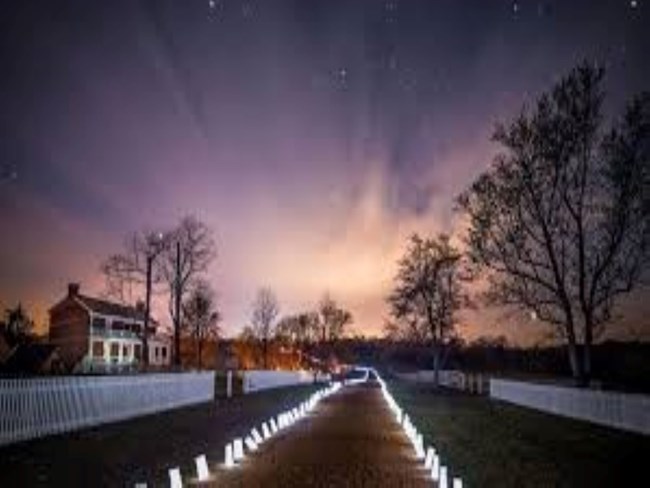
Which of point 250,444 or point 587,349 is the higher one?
point 587,349

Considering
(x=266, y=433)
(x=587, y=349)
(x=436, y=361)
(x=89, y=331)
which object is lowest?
(x=266, y=433)

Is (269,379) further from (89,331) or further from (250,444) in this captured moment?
(250,444)

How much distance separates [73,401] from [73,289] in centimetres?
8200

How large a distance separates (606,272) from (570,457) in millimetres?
22567

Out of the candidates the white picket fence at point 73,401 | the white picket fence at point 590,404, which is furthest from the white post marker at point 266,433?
the white picket fence at point 590,404

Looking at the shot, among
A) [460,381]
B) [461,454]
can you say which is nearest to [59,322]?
[460,381]

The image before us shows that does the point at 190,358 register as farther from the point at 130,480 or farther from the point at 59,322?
the point at 130,480

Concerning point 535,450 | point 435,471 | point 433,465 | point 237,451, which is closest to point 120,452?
point 237,451

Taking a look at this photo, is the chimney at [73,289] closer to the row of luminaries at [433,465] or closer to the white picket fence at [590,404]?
the white picket fence at [590,404]

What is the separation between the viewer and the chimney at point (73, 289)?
10512 centimetres

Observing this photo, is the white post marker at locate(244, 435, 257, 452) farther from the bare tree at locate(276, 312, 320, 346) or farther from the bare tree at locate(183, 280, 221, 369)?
the bare tree at locate(276, 312, 320, 346)

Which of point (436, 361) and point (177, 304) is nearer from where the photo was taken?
point (177, 304)

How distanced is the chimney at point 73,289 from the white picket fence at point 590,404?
65.4 m

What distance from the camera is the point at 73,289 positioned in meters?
106
